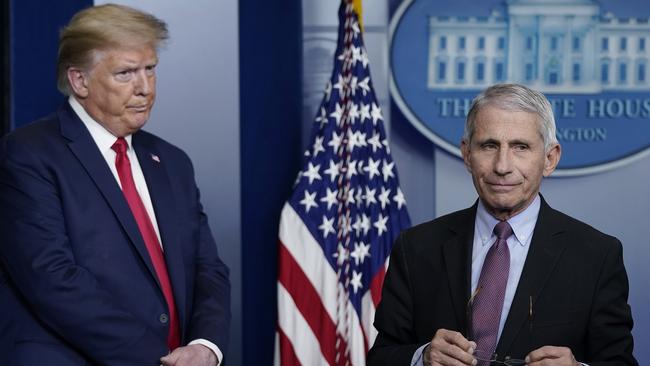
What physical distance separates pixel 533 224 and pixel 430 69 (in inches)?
82.1

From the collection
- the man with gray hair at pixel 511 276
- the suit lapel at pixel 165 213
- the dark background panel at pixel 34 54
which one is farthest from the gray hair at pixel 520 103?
the dark background panel at pixel 34 54

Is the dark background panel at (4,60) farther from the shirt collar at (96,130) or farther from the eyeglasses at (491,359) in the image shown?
the eyeglasses at (491,359)

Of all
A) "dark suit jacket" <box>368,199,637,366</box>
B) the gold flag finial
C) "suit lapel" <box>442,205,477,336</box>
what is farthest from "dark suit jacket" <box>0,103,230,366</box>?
the gold flag finial

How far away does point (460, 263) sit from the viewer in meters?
2.31

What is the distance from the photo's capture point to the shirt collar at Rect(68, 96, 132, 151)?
107 inches

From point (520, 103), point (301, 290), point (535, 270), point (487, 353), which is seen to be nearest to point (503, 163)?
point (520, 103)

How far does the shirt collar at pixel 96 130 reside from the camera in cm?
272

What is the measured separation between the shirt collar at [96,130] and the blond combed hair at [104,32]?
111mm

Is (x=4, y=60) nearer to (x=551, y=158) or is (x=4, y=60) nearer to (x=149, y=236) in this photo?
(x=149, y=236)

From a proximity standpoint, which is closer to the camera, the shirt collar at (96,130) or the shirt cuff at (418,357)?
the shirt cuff at (418,357)

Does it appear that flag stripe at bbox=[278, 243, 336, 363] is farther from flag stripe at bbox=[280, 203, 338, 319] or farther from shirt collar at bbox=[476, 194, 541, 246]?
shirt collar at bbox=[476, 194, 541, 246]

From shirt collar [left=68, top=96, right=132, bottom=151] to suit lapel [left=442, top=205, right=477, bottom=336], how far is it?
3.10 ft

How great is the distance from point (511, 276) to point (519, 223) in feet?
0.42

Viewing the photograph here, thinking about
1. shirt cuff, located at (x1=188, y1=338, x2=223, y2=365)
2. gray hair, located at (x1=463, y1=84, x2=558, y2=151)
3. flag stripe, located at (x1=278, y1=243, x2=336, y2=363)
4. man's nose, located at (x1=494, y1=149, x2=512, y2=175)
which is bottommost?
flag stripe, located at (x1=278, y1=243, x2=336, y2=363)
